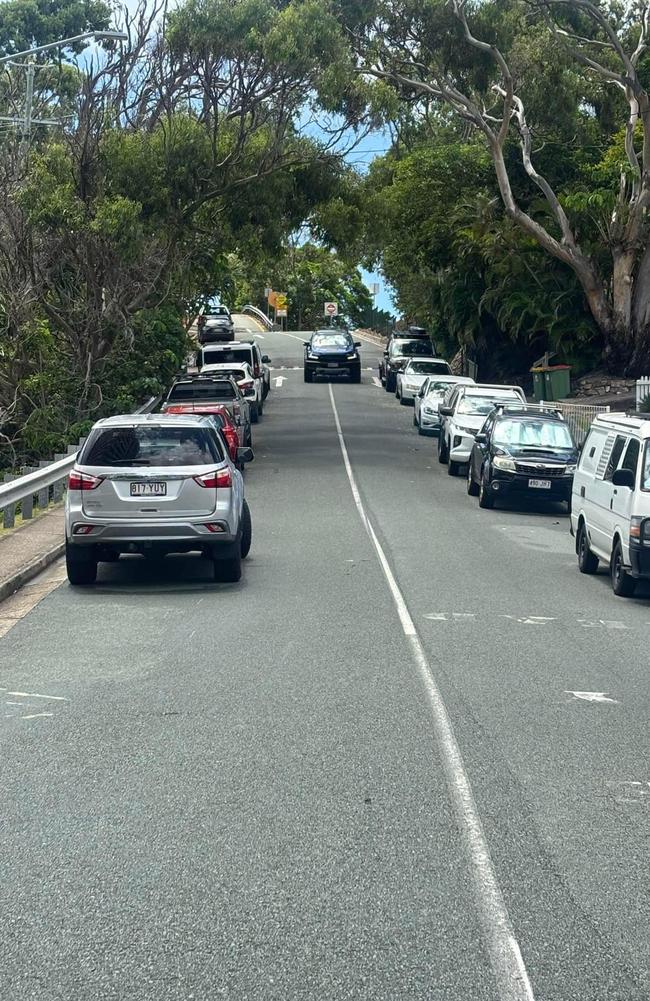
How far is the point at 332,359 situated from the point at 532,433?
109ft

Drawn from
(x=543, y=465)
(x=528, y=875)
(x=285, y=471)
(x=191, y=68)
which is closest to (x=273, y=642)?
(x=528, y=875)

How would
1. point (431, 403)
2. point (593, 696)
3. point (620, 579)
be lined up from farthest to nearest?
point (431, 403) → point (620, 579) → point (593, 696)

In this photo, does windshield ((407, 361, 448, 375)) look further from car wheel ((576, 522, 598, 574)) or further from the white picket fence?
car wheel ((576, 522, 598, 574))

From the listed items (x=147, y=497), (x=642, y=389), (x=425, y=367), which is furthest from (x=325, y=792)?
(x=425, y=367)

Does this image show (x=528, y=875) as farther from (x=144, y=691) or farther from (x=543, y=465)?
(x=543, y=465)

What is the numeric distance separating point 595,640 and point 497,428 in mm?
13274

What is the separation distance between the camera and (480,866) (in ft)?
20.7

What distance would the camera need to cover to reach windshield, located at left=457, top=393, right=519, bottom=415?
30.8 metres

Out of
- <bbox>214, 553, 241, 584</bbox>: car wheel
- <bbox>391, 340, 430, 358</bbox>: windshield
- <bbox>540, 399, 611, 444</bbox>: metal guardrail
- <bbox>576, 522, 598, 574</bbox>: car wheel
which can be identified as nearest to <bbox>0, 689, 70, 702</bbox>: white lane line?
<bbox>214, 553, 241, 584</bbox>: car wheel

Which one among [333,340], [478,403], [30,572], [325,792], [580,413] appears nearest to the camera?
[325,792]

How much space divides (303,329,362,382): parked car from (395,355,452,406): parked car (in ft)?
26.4

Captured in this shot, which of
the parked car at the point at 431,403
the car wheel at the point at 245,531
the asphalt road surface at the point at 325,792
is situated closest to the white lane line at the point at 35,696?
the asphalt road surface at the point at 325,792

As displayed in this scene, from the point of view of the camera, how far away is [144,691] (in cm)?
999

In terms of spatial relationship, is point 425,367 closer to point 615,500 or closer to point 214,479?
point 615,500
